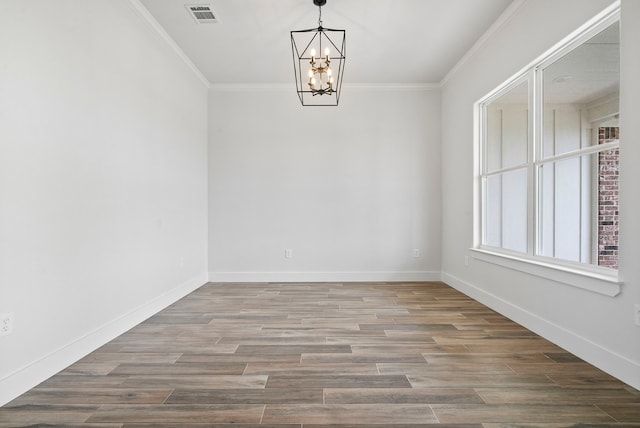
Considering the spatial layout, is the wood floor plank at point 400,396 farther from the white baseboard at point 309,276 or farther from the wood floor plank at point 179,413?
the white baseboard at point 309,276

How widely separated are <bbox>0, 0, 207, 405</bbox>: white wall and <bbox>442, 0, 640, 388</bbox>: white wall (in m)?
3.42

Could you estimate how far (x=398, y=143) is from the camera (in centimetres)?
496

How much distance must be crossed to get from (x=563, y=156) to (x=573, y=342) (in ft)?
4.55

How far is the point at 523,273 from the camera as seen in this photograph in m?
2.97

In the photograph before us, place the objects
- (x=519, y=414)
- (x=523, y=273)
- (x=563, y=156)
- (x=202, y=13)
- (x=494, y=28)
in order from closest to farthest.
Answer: (x=519, y=414)
(x=563, y=156)
(x=523, y=273)
(x=202, y=13)
(x=494, y=28)

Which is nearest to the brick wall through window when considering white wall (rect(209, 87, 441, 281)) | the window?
the window

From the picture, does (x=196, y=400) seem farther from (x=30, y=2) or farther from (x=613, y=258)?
(x=613, y=258)

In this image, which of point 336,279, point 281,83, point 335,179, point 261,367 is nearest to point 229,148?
point 281,83

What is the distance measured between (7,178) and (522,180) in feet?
12.7

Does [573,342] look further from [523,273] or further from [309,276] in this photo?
[309,276]

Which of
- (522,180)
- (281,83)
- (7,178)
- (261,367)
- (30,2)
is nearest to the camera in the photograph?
(7,178)

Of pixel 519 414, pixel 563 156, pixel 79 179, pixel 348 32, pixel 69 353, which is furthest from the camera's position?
pixel 348 32

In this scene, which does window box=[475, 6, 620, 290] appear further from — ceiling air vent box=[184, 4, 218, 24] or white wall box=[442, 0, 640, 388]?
ceiling air vent box=[184, 4, 218, 24]

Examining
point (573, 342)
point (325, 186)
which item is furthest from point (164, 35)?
point (573, 342)
